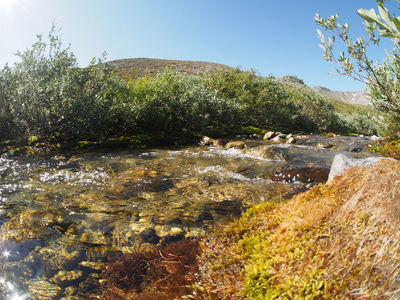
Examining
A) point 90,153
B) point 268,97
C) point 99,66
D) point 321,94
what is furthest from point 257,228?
point 321,94

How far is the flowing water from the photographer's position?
4062mm

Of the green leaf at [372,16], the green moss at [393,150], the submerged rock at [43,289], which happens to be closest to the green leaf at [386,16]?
the green leaf at [372,16]

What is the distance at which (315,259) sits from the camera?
2367 millimetres

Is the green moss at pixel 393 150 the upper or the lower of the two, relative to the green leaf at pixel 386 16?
lower

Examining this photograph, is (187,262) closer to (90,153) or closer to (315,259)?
(315,259)

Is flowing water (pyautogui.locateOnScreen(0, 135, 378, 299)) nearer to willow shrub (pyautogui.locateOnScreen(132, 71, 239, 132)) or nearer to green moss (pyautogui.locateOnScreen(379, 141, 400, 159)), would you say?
green moss (pyautogui.locateOnScreen(379, 141, 400, 159))

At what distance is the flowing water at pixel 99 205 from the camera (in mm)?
4062

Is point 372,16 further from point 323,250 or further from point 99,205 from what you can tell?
point 99,205

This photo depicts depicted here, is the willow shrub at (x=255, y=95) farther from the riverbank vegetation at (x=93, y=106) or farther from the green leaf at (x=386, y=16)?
the green leaf at (x=386, y=16)

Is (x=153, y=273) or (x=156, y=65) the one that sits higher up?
(x=156, y=65)

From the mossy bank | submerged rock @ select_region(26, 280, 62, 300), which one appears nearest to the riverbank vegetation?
the mossy bank

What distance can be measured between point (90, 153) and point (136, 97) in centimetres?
726

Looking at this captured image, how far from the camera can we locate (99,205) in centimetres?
666

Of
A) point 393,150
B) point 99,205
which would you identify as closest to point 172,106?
point 99,205
